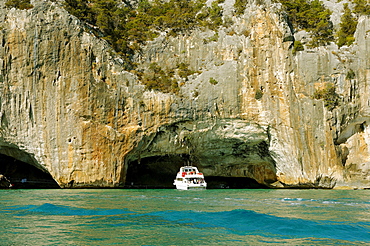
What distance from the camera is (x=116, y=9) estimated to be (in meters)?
53.8

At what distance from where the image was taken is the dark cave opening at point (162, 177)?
4997 centimetres

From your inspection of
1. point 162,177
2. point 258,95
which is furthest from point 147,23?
point 162,177

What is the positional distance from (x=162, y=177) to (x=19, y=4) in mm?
28119

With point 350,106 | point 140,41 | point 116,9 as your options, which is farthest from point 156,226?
point 116,9

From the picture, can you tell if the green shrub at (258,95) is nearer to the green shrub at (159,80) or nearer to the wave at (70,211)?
the green shrub at (159,80)

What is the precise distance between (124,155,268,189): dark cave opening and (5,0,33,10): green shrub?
21825mm

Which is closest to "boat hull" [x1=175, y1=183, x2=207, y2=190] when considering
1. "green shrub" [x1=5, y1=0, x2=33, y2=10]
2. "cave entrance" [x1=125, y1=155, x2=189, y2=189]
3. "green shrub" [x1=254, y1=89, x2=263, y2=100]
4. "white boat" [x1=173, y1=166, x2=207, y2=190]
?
"white boat" [x1=173, y1=166, x2=207, y2=190]

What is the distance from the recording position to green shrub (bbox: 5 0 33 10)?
43.6 meters

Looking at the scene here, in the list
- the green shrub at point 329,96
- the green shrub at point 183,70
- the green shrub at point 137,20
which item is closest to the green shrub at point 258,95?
the green shrub at point 329,96

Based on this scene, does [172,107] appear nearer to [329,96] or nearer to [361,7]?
[329,96]

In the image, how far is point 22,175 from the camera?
50.2 m

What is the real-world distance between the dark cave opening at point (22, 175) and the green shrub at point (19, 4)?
58.0 ft

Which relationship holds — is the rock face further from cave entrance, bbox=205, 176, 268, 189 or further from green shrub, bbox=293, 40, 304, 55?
cave entrance, bbox=205, 176, 268, 189

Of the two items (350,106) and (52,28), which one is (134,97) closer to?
(52,28)
